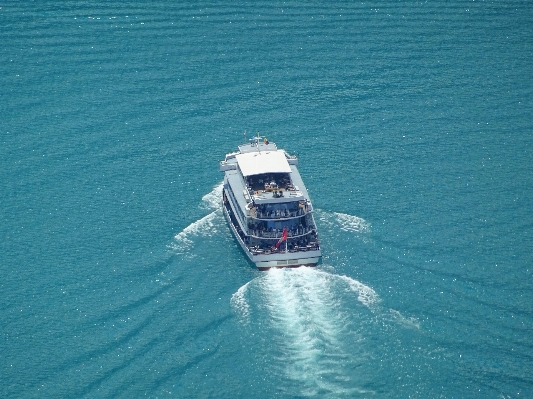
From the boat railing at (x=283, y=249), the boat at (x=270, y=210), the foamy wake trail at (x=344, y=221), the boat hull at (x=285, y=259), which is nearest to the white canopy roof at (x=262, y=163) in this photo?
the boat at (x=270, y=210)

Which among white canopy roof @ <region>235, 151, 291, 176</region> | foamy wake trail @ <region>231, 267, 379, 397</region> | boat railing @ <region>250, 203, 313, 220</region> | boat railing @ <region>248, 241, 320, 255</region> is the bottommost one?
foamy wake trail @ <region>231, 267, 379, 397</region>

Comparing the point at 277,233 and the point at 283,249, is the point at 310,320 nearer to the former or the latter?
the point at 283,249

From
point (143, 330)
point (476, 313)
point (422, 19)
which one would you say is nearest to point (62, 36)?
point (422, 19)

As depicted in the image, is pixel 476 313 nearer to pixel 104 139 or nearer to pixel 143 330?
pixel 143 330

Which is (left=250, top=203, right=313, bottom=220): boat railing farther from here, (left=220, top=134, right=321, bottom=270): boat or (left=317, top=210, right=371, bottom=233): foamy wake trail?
(left=317, top=210, right=371, bottom=233): foamy wake trail

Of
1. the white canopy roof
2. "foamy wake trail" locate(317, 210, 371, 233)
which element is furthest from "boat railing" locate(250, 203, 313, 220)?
the white canopy roof

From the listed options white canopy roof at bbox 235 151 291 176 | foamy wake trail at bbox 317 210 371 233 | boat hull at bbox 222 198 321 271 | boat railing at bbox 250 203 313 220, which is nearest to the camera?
boat hull at bbox 222 198 321 271

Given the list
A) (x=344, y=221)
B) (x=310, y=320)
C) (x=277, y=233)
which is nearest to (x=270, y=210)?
(x=277, y=233)
